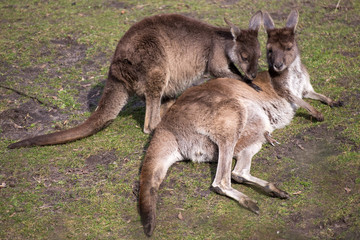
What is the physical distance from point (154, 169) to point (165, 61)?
1.77 m

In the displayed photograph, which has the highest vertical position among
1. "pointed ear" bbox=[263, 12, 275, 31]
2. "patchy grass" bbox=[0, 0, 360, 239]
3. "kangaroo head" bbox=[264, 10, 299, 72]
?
"pointed ear" bbox=[263, 12, 275, 31]

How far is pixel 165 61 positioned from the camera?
18.3 feet

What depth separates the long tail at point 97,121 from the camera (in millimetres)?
5203

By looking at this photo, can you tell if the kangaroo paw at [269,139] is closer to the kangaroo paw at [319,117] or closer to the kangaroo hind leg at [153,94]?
the kangaroo paw at [319,117]

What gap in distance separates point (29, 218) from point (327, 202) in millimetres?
2838

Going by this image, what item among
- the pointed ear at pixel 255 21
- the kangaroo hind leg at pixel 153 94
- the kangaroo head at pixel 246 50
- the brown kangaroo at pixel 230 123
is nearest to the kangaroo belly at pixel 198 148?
the brown kangaroo at pixel 230 123

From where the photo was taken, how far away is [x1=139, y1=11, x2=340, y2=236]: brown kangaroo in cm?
429

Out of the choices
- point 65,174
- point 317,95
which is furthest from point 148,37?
point 317,95

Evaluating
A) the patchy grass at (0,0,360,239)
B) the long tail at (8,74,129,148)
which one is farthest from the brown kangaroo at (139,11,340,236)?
the long tail at (8,74,129,148)

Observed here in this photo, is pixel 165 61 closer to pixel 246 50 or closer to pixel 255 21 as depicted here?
pixel 246 50

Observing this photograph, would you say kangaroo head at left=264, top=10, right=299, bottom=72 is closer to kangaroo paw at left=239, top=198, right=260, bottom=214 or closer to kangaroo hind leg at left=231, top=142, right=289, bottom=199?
kangaroo hind leg at left=231, top=142, right=289, bottom=199

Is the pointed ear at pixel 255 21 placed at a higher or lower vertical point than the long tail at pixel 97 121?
higher

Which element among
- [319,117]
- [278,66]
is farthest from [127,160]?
[319,117]

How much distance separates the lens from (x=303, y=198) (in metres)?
4.18
